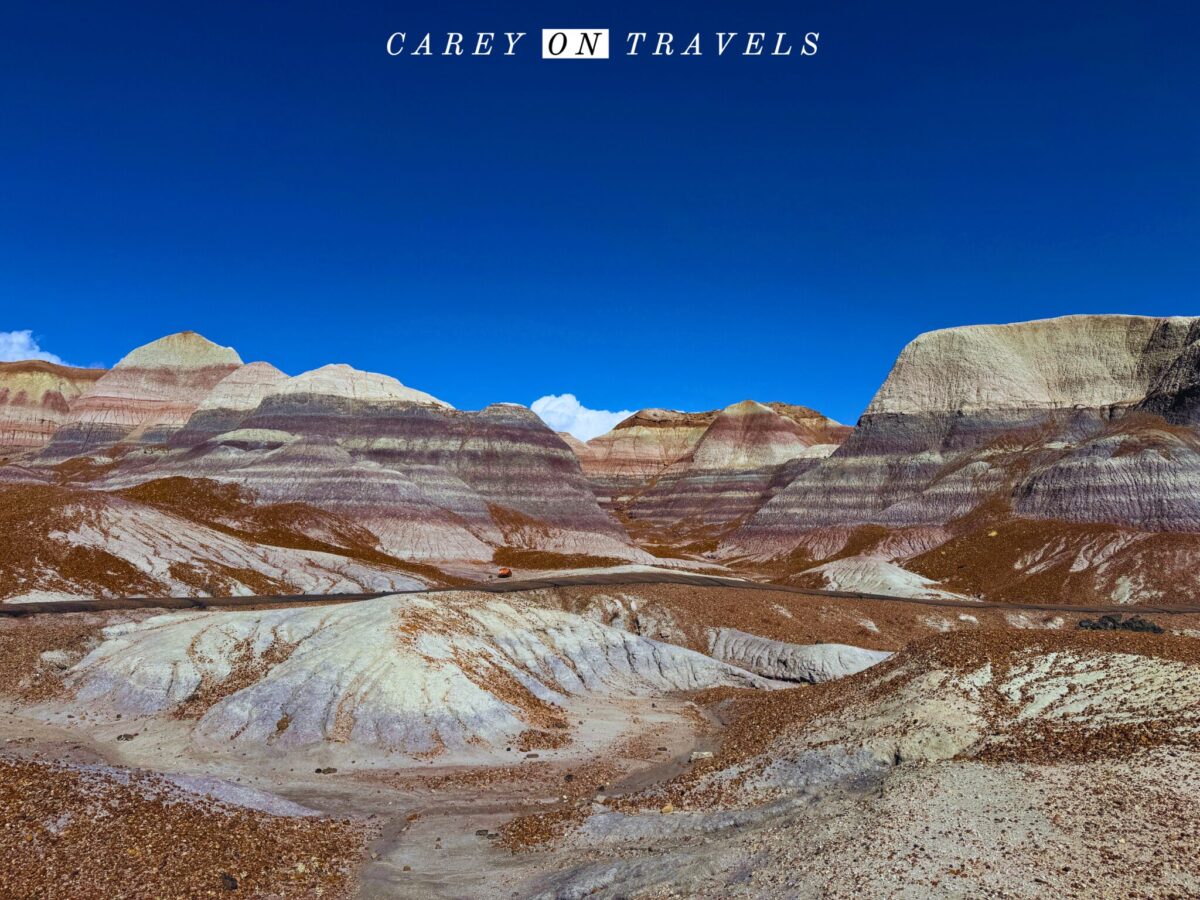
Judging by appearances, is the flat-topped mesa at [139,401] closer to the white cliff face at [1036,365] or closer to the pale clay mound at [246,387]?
the pale clay mound at [246,387]

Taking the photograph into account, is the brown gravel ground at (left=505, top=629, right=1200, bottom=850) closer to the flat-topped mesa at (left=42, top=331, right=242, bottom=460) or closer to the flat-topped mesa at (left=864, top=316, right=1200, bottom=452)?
the flat-topped mesa at (left=864, top=316, right=1200, bottom=452)

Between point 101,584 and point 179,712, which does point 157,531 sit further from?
point 179,712

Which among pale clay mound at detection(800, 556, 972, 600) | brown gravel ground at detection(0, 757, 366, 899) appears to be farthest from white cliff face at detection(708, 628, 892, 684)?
pale clay mound at detection(800, 556, 972, 600)

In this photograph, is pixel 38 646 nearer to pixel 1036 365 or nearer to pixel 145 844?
pixel 145 844

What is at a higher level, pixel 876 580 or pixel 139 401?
pixel 139 401

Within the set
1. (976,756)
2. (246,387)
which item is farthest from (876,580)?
(246,387)

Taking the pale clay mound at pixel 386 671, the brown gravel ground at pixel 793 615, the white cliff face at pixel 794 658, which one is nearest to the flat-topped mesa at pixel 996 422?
the brown gravel ground at pixel 793 615
